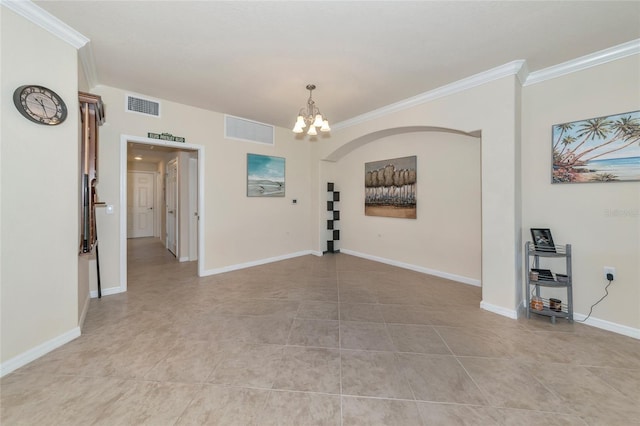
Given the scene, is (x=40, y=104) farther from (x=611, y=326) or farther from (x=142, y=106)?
(x=611, y=326)

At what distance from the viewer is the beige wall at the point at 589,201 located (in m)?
2.37

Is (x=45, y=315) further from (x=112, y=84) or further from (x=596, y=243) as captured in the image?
(x=596, y=243)

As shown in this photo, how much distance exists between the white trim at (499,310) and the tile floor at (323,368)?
0.09 m

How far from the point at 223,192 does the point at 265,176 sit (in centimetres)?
88

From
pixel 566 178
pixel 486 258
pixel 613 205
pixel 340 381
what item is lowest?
pixel 340 381

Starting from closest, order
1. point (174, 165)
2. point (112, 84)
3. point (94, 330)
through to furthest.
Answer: point (94, 330), point (112, 84), point (174, 165)

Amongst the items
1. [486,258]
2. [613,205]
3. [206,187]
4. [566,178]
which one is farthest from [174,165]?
[613,205]

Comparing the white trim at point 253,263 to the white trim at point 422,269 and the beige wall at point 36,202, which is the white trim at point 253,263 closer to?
the white trim at point 422,269

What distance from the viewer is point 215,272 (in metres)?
4.26

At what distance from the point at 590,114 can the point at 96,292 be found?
603cm

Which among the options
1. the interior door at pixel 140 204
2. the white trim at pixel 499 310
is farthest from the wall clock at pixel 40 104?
the interior door at pixel 140 204

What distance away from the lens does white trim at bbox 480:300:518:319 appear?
2703 mm

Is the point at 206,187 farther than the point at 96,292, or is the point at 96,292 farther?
the point at 206,187

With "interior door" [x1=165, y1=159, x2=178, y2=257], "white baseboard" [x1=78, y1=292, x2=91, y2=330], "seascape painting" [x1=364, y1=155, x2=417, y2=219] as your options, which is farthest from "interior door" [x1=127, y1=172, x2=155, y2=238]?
"seascape painting" [x1=364, y1=155, x2=417, y2=219]
